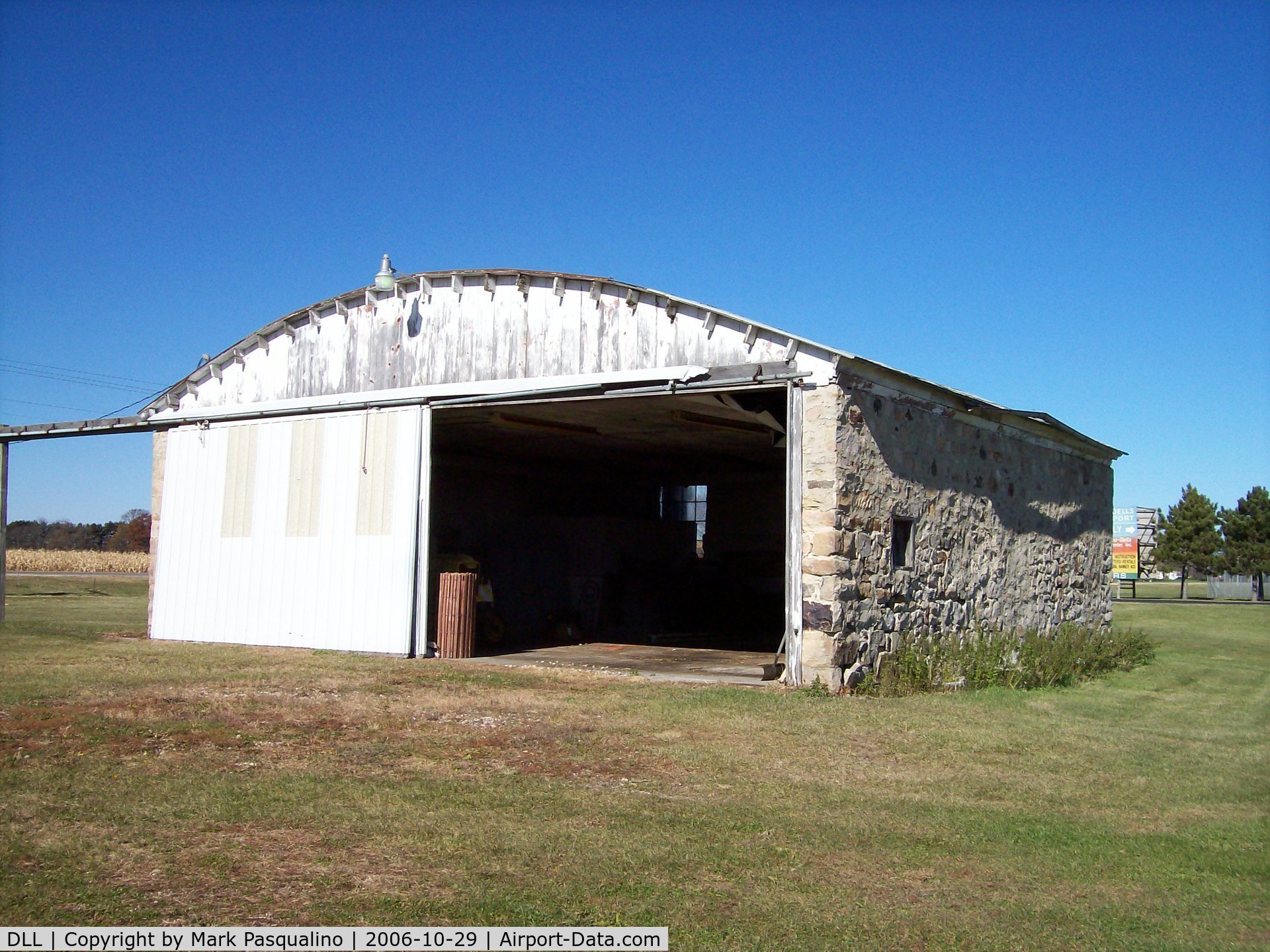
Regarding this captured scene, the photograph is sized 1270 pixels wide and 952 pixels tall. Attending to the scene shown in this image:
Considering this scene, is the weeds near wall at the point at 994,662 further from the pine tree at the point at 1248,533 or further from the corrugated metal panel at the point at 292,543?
the pine tree at the point at 1248,533

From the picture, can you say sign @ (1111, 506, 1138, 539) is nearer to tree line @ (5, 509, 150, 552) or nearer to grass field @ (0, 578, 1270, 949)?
grass field @ (0, 578, 1270, 949)

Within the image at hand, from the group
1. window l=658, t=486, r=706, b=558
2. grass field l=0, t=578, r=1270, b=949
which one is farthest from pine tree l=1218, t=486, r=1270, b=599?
grass field l=0, t=578, r=1270, b=949

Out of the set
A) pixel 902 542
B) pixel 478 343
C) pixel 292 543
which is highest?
pixel 478 343

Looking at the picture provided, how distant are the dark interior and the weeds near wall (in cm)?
468

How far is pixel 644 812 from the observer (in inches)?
244

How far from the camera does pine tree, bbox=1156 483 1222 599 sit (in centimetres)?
5628

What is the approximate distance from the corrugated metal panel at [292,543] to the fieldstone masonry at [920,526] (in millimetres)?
5957

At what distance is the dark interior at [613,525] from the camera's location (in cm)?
1831

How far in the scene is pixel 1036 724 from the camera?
9852 millimetres

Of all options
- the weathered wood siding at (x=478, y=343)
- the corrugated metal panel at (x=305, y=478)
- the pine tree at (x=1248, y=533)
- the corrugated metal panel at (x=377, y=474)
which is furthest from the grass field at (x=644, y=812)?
the pine tree at (x=1248, y=533)

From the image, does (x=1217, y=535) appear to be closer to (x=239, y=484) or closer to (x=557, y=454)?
(x=557, y=454)

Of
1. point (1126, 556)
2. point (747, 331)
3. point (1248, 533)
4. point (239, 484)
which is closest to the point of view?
point (747, 331)

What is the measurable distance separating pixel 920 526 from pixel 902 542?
1.38 feet

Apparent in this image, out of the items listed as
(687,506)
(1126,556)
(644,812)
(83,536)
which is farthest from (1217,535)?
(83,536)
